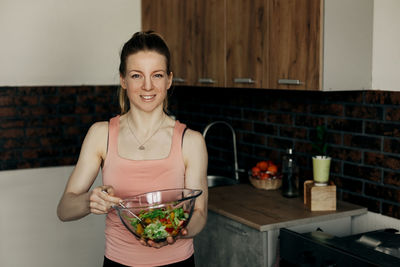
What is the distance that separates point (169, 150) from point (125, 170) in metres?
0.18

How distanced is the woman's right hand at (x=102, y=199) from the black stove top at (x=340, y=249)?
90 centimetres

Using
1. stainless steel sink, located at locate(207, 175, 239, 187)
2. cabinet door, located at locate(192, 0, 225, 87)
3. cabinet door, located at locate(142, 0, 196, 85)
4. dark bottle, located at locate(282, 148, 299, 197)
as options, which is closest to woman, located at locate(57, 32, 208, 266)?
dark bottle, located at locate(282, 148, 299, 197)

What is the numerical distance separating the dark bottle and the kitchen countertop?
0.04 metres

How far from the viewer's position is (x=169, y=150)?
6.24 ft

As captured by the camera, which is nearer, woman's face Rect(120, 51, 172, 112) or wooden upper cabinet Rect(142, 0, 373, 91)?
woman's face Rect(120, 51, 172, 112)

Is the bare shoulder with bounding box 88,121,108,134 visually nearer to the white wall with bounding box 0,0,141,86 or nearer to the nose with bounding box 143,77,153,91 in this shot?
the nose with bounding box 143,77,153,91

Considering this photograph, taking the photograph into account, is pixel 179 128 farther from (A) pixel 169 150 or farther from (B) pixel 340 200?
(B) pixel 340 200

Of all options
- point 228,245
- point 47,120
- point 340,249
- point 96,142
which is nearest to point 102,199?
point 96,142

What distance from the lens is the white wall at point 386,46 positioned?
236 cm

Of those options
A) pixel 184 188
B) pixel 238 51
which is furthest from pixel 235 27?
pixel 184 188

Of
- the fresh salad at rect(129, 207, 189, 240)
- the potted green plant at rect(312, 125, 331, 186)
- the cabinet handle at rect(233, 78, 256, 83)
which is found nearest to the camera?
the fresh salad at rect(129, 207, 189, 240)

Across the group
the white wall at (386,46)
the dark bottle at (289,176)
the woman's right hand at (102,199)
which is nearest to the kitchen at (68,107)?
the dark bottle at (289,176)

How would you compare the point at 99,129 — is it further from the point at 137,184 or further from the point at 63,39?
the point at 63,39

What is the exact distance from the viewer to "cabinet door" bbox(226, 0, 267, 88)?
2.67 m
